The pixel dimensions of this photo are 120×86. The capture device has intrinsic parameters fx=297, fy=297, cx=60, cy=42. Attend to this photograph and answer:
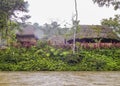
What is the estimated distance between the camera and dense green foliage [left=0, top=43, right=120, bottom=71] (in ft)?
76.3

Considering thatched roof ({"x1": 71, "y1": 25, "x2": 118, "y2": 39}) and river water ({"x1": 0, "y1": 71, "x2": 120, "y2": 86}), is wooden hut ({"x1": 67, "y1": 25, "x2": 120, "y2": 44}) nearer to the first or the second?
thatched roof ({"x1": 71, "y1": 25, "x2": 118, "y2": 39})

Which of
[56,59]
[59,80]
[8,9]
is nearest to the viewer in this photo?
[59,80]

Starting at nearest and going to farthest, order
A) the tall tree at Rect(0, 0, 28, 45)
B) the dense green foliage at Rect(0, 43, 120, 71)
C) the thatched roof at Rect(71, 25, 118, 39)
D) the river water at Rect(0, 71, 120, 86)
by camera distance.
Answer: the river water at Rect(0, 71, 120, 86) < the dense green foliage at Rect(0, 43, 120, 71) < the tall tree at Rect(0, 0, 28, 45) < the thatched roof at Rect(71, 25, 118, 39)

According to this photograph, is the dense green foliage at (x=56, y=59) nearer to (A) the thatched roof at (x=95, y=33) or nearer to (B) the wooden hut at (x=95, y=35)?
(B) the wooden hut at (x=95, y=35)

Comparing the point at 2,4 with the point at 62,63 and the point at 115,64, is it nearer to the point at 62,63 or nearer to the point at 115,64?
the point at 62,63

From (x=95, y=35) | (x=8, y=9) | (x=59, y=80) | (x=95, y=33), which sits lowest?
(x=59, y=80)

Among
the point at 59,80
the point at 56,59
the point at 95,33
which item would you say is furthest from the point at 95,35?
the point at 59,80

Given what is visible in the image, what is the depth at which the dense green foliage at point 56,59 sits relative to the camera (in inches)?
915

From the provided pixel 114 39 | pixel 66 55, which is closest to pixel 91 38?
pixel 114 39

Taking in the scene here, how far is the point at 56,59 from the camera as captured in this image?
25.1 m

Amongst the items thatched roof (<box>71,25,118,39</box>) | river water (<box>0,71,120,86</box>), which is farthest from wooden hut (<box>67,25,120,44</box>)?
river water (<box>0,71,120,86</box>)

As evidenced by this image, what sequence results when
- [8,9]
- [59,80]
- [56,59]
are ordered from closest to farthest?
[59,80]
[56,59]
[8,9]

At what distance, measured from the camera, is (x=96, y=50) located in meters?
27.4

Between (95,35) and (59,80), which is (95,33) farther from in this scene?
(59,80)
